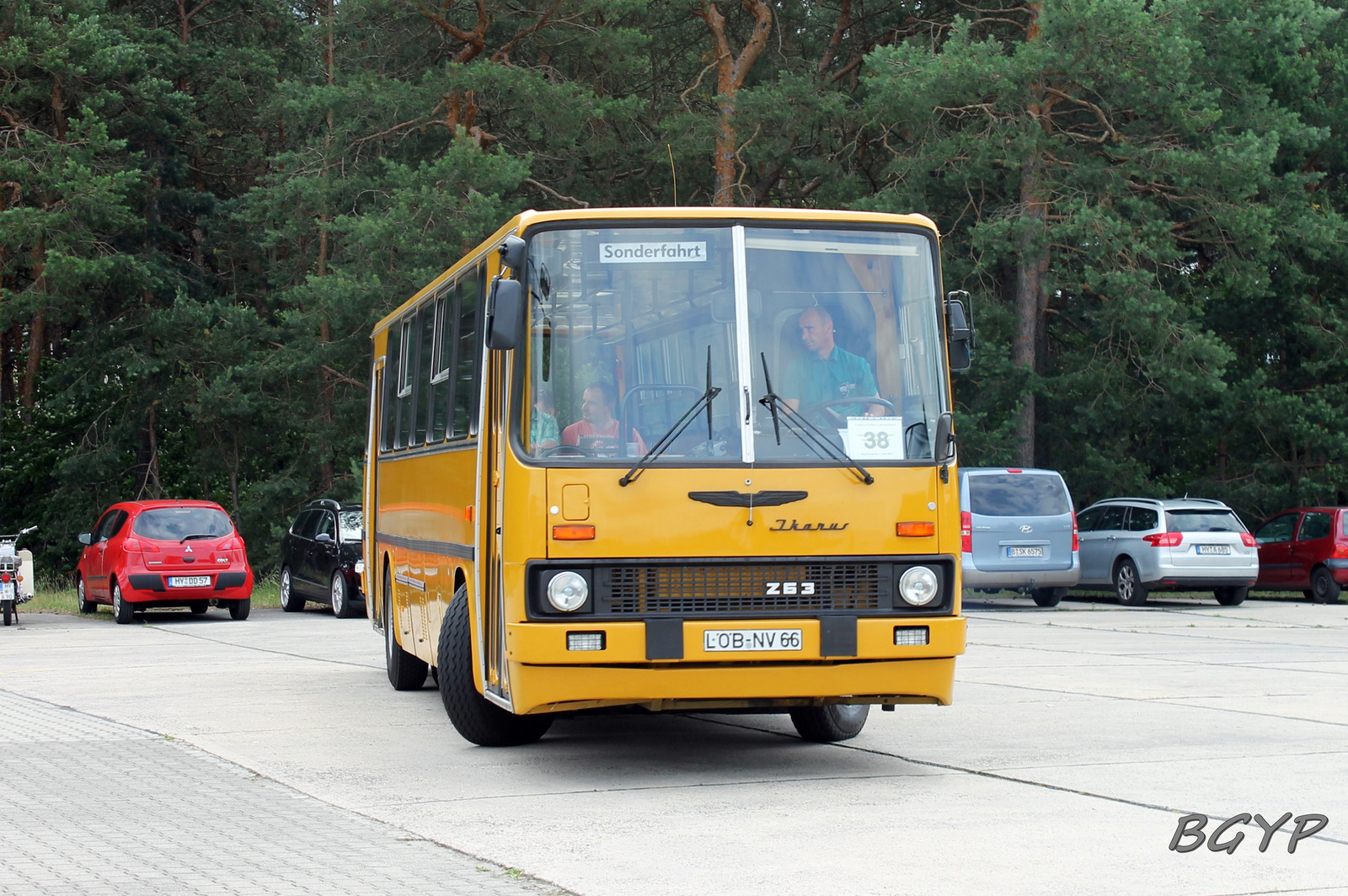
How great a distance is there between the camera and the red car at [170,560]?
2531cm

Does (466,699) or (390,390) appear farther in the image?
(390,390)

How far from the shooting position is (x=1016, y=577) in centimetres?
2509

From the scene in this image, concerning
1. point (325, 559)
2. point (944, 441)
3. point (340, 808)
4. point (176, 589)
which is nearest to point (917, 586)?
point (944, 441)

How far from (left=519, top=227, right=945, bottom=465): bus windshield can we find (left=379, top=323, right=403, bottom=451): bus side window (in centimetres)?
508

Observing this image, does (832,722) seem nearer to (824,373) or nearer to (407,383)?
(824,373)

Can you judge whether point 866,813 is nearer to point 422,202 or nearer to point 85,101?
point 422,202

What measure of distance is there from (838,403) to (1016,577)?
16.8 metres

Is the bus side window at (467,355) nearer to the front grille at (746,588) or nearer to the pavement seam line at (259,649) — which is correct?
the front grille at (746,588)

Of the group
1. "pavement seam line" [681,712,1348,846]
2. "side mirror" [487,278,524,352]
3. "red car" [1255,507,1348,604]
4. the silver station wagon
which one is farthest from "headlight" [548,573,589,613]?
"red car" [1255,507,1348,604]

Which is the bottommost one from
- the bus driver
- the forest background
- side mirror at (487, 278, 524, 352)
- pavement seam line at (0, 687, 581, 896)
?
pavement seam line at (0, 687, 581, 896)

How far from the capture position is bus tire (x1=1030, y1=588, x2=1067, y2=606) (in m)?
27.2

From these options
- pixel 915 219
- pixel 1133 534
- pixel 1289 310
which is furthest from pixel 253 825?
pixel 1289 310

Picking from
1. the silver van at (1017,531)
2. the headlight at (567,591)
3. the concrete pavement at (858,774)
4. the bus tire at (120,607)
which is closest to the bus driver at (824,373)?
the headlight at (567,591)

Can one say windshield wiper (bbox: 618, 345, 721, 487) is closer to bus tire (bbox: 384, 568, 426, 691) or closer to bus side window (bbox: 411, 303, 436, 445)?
bus side window (bbox: 411, 303, 436, 445)
